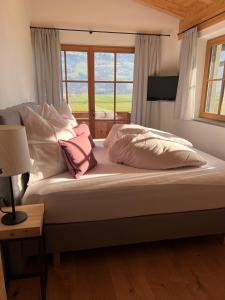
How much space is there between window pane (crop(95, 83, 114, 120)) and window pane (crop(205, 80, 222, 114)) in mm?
1706

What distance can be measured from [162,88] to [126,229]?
2992 millimetres

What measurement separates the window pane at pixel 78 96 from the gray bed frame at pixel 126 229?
8.35 ft

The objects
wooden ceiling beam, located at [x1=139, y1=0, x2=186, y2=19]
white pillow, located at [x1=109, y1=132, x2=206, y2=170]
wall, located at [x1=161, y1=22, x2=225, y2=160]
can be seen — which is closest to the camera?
white pillow, located at [x1=109, y1=132, x2=206, y2=170]

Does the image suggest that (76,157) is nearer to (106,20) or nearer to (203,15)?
(203,15)

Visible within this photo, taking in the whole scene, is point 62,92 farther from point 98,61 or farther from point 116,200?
point 116,200

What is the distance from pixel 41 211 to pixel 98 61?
10.9ft

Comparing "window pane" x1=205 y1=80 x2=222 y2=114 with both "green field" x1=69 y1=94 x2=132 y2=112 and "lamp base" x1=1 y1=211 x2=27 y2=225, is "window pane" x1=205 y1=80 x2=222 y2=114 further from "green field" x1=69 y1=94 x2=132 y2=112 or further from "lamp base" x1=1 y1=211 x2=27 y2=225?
"lamp base" x1=1 y1=211 x2=27 y2=225

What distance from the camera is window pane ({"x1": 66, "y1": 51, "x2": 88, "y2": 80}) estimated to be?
12.8 ft

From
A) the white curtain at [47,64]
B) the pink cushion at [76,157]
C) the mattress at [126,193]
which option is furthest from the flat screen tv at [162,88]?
the pink cushion at [76,157]

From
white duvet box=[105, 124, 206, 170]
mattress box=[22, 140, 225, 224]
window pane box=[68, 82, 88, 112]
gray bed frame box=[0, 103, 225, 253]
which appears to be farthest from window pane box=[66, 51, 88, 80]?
mattress box=[22, 140, 225, 224]

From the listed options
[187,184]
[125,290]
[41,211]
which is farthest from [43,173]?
[187,184]

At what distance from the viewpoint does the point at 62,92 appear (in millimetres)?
3900

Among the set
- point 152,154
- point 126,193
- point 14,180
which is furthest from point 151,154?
point 14,180

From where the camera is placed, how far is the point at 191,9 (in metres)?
3.28
